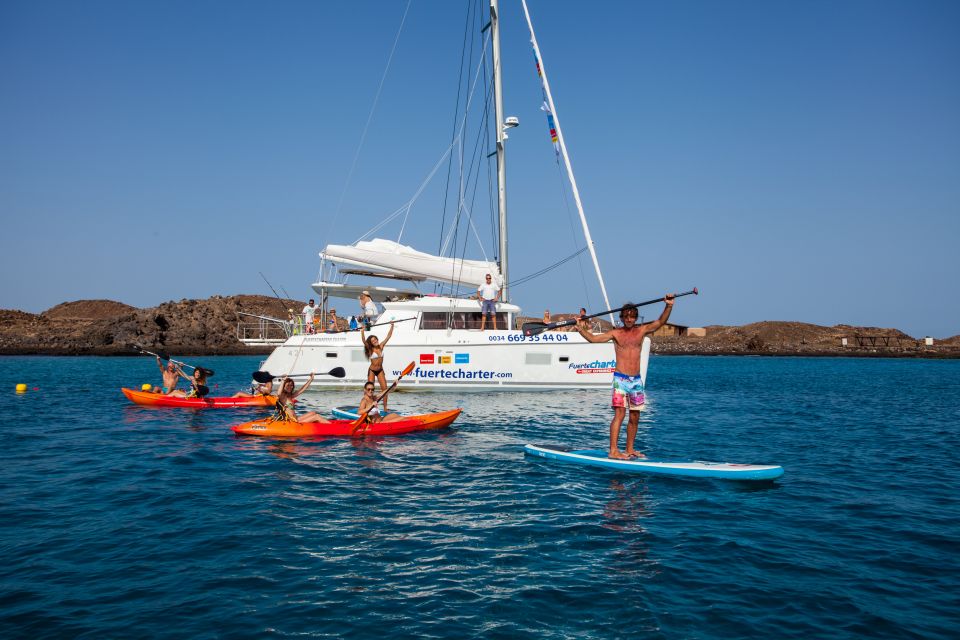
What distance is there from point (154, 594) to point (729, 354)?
86355 mm

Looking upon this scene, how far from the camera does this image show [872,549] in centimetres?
667

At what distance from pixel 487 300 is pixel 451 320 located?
1558 millimetres

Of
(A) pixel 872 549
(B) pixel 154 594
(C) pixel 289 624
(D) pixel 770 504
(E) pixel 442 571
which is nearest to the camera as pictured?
(C) pixel 289 624

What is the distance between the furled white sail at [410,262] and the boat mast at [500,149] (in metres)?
0.75

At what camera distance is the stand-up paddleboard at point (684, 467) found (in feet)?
31.1

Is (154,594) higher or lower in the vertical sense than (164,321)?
lower

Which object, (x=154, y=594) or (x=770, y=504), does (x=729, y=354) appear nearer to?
(x=770, y=504)

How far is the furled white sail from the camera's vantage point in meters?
23.1

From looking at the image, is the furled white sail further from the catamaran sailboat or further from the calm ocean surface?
the calm ocean surface

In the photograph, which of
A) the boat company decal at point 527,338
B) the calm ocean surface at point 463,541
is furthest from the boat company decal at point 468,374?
the calm ocean surface at point 463,541

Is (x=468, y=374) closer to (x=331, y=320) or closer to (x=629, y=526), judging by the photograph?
(x=331, y=320)

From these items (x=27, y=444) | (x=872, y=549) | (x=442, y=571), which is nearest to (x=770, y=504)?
(x=872, y=549)

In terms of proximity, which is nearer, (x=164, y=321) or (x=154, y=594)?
(x=154, y=594)

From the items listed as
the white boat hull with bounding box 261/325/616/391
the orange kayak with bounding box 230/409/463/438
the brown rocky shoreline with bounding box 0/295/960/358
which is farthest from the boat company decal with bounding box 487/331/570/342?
the brown rocky shoreline with bounding box 0/295/960/358
